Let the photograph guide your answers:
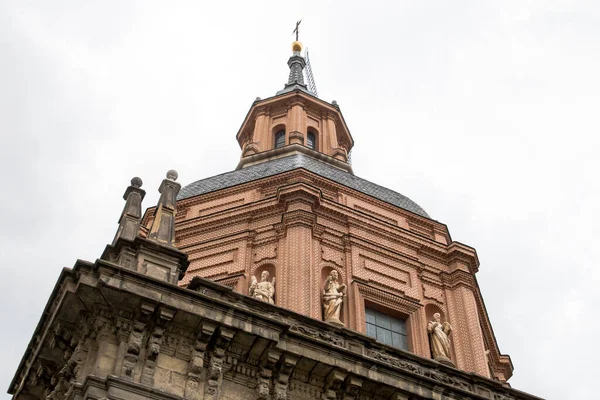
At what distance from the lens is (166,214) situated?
55.8 feet

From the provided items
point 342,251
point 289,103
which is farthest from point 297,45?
point 342,251

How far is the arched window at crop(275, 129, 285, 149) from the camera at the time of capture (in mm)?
36269

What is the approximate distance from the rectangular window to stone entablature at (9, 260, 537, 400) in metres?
8.08

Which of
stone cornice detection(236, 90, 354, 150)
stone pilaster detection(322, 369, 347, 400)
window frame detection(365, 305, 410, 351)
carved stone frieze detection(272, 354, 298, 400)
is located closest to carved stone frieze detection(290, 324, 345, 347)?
stone pilaster detection(322, 369, 347, 400)

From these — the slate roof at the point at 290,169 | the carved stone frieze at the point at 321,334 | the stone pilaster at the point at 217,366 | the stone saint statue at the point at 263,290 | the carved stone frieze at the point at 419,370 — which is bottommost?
the stone pilaster at the point at 217,366

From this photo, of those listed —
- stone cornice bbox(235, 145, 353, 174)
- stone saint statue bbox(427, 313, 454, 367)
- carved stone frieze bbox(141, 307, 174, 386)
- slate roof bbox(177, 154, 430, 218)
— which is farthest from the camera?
stone cornice bbox(235, 145, 353, 174)

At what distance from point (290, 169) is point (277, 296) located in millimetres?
6924

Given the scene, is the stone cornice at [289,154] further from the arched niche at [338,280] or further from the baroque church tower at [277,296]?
the arched niche at [338,280]

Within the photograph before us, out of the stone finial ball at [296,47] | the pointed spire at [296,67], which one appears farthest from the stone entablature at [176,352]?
the stone finial ball at [296,47]

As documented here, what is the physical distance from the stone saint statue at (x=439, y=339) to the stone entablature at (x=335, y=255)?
0.81 ft

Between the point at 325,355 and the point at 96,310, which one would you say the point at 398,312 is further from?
the point at 96,310

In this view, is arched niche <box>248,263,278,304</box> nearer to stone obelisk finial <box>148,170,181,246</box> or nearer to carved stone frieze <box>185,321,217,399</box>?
stone obelisk finial <box>148,170,181,246</box>

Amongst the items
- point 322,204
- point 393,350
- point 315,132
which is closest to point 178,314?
point 393,350

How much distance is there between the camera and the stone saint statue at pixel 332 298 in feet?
73.5
